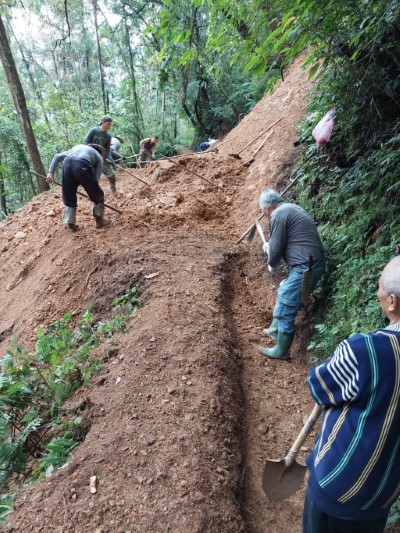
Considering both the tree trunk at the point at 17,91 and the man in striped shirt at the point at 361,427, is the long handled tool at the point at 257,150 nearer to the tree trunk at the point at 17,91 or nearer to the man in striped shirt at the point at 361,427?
the tree trunk at the point at 17,91

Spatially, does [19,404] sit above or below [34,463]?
above

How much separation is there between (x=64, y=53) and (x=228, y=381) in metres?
33.7

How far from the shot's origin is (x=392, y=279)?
1.38 metres

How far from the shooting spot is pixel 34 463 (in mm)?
3020

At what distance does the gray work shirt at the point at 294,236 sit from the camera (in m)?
3.78

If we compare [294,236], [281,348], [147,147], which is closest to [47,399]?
[281,348]

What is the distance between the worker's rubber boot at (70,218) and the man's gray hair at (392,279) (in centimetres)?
593

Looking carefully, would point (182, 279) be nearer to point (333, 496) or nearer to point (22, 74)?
point (333, 496)

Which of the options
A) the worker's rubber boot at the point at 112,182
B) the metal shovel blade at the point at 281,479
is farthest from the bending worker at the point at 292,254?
the worker's rubber boot at the point at 112,182

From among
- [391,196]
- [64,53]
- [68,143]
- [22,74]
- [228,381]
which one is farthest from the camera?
[64,53]

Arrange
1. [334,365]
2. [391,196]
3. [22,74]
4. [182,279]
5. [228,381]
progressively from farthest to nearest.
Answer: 1. [22,74]
2. [182,279]
3. [391,196]
4. [228,381]
5. [334,365]

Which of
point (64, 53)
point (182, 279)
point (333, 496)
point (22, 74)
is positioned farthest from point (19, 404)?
point (64, 53)

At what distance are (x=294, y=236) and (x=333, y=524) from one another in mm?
A: 2748

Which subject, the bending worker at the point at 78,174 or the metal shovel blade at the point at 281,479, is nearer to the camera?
the metal shovel blade at the point at 281,479
